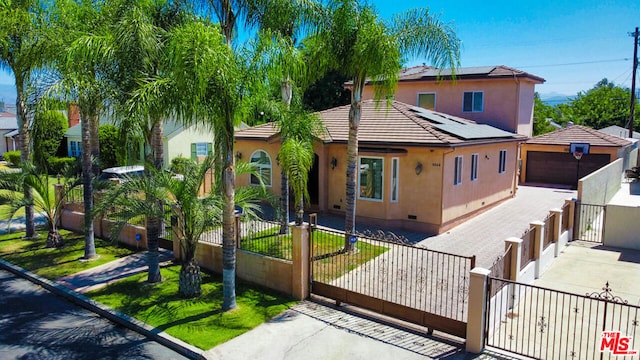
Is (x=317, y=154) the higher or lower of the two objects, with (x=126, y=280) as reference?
higher

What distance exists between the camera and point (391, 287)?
9844mm

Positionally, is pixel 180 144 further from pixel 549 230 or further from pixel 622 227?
pixel 622 227

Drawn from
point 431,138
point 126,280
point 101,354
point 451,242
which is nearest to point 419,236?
point 451,242

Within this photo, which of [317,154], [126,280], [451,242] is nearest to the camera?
[126,280]

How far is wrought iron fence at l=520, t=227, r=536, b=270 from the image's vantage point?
10301 millimetres

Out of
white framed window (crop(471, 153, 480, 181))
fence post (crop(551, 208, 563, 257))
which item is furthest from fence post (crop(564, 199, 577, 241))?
white framed window (crop(471, 153, 480, 181))

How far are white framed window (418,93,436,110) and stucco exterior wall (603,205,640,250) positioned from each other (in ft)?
42.3

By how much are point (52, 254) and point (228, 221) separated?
764 cm

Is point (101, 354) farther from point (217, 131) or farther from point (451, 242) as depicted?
point (451, 242)

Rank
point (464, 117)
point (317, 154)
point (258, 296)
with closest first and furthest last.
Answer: point (258, 296) < point (317, 154) < point (464, 117)

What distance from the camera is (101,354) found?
7.98m

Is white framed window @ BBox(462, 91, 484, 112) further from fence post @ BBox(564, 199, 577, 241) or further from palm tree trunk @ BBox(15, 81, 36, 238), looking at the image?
palm tree trunk @ BBox(15, 81, 36, 238)

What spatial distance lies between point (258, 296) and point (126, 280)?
3.64 meters

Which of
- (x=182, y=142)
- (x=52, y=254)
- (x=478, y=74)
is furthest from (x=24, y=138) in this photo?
(x=478, y=74)
